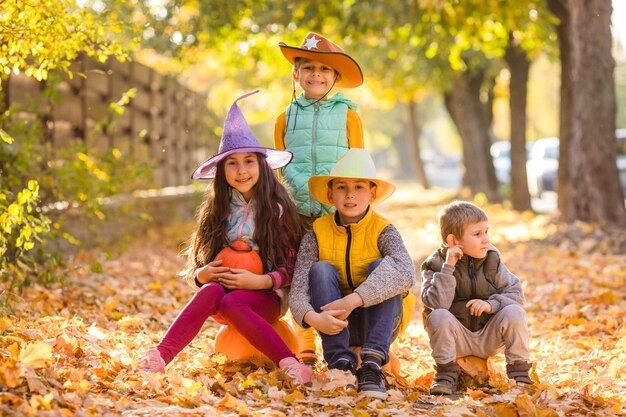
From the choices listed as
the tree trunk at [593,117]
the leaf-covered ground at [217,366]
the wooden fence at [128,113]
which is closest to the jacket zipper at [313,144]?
the leaf-covered ground at [217,366]

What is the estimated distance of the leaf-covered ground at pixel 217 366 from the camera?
12.6 feet

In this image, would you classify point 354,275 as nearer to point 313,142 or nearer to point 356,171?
point 356,171

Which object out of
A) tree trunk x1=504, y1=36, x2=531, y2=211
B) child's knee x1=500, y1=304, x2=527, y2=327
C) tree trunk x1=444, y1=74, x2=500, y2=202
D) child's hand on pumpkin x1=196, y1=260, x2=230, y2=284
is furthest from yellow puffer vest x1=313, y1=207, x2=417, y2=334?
tree trunk x1=444, y1=74, x2=500, y2=202

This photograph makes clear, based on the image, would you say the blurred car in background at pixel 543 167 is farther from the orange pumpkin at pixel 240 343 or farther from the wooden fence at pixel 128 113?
the orange pumpkin at pixel 240 343

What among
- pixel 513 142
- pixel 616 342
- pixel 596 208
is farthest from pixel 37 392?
pixel 513 142

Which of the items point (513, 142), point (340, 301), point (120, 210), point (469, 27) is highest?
point (469, 27)

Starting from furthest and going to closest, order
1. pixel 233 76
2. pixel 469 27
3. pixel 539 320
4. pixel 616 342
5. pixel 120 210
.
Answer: pixel 233 76 < pixel 469 27 < pixel 120 210 < pixel 539 320 < pixel 616 342

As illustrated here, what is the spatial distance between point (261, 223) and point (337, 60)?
116 centimetres

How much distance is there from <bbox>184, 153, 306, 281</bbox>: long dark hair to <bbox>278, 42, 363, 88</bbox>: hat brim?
2.46ft

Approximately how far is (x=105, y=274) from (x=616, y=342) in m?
4.93

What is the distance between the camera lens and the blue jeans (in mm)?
4434

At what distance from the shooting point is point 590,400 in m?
4.18

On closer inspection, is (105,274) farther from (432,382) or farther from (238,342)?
(432,382)

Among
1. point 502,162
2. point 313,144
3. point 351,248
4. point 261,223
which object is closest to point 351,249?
point 351,248
